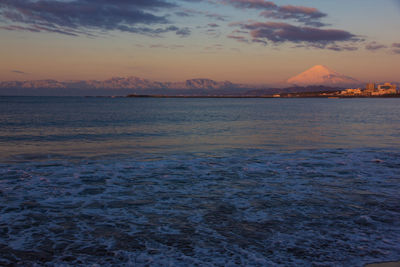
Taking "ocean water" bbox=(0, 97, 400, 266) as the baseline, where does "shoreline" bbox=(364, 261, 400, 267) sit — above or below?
below

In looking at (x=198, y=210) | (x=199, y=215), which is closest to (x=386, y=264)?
(x=199, y=215)

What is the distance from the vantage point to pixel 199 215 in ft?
27.6

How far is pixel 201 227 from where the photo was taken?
7621 millimetres

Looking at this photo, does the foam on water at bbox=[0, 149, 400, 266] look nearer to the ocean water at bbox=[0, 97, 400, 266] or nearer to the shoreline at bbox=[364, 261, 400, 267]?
the ocean water at bbox=[0, 97, 400, 266]

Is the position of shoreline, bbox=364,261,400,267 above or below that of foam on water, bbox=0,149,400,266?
below

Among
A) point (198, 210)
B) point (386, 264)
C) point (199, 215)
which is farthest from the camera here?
point (198, 210)

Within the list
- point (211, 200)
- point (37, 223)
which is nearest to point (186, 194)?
point (211, 200)

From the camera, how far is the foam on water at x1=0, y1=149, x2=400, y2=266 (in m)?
6.34

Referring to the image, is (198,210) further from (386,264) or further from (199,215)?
(386,264)

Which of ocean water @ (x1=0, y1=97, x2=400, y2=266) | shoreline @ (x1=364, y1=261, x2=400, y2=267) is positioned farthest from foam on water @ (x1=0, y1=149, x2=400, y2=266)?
shoreline @ (x1=364, y1=261, x2=400, y2=267)

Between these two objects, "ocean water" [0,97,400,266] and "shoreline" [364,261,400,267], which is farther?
"ocean water" [0,97,400,266]

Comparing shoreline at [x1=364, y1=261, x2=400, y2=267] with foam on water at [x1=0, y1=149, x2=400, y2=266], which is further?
foam on water at [x1=0, y1=149, x2=400, y2=266]

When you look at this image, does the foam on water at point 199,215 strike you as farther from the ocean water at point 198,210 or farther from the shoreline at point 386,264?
the shoreline at point 386,264

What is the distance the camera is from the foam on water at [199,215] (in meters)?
6.34
